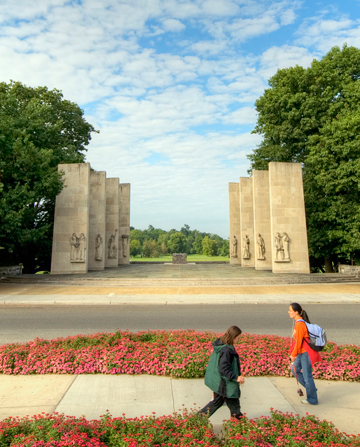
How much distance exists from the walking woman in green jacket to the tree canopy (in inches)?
867

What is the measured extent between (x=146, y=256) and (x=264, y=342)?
7531 centimetres

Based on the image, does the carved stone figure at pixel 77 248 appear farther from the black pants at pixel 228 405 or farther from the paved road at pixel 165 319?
the black pants at pixel 228 405

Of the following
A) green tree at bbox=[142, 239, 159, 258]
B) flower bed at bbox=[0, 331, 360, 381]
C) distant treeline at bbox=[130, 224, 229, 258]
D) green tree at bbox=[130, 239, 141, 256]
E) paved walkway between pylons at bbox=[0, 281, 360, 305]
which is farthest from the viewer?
green tree at bbox=[130, 239, 141, 256]

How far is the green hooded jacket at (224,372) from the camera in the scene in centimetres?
436

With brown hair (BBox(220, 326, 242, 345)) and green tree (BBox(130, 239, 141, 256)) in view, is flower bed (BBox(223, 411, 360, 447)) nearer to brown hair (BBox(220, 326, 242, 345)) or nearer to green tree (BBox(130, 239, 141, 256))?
brown hair (BBox(220, 326, 242, 345))

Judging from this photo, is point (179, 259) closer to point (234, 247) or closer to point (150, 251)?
point (234, 247)

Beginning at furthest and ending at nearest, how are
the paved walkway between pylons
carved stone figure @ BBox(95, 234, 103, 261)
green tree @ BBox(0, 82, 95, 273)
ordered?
1. carved stone figure @ BBox(95, 234, 103, 261)
2. green tree @ BBox(0, 82, 95, 273)
3. the paved walkway between pylons

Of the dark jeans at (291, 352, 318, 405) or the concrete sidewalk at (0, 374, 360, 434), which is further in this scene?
the dark jeans at (291, 352, 318, 405)

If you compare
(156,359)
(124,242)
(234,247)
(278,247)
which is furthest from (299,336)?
(124,242)

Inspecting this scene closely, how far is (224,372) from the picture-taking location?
14.3 ft

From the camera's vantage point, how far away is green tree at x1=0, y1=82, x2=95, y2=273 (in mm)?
20359

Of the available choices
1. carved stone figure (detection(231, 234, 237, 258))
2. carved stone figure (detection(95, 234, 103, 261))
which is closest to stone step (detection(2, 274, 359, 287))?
carved stone figure (detection(95, 234, 103, 261))

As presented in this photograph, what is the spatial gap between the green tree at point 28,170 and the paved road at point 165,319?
768 cm

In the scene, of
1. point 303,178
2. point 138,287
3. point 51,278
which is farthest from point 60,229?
point 303,178
